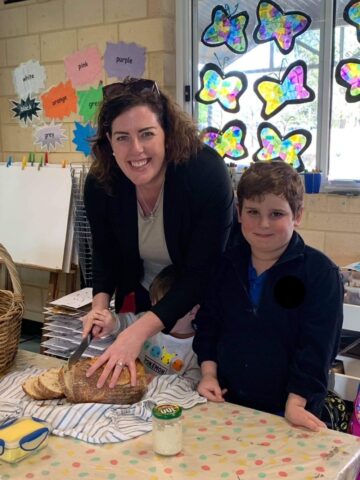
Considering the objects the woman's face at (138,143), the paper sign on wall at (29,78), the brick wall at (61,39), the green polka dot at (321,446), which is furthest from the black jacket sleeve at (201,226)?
the paper sign on wall at (29,78)

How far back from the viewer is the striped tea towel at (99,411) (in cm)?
101

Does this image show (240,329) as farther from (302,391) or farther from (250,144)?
(250,144)

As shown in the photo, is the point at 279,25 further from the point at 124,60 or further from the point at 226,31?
the point at 124,60

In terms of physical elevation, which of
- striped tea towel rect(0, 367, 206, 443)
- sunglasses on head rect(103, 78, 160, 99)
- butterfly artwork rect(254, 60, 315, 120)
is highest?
butterfly artwork rect(254, 60, 315, 120)

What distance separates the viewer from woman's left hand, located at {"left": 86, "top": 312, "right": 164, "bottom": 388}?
114 centimetres

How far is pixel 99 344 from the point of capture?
1.68 metres

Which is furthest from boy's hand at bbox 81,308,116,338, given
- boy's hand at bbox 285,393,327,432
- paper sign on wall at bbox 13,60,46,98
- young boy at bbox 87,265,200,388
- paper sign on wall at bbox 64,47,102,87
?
paper sign on wall at bbox 13,60,46,98

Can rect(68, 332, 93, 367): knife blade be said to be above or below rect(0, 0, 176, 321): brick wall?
below

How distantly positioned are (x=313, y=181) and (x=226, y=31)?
90 centimetres

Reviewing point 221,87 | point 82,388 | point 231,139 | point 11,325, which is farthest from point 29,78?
point 82,388

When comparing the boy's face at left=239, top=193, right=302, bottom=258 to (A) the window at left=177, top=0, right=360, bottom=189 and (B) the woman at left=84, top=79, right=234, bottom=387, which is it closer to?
(B) the woman at left=84, top=79, right=234, bottom=387

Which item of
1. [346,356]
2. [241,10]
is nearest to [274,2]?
[241,10]

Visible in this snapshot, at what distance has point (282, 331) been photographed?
1.19m

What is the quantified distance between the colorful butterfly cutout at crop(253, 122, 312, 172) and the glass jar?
5.84 ft
